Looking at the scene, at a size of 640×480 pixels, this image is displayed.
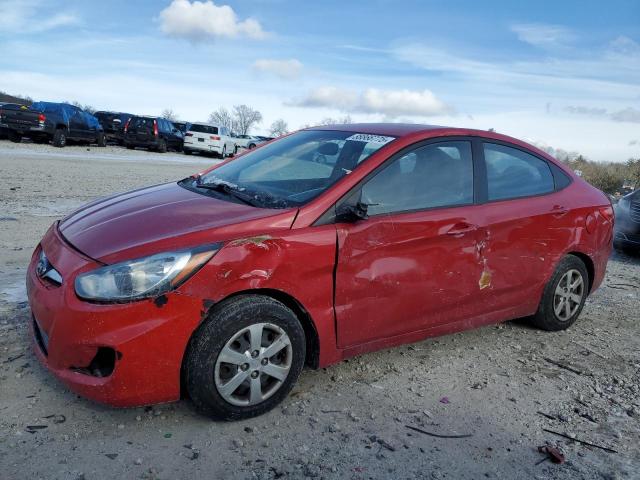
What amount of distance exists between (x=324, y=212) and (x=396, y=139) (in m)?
0.83

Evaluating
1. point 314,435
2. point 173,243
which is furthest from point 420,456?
point 173,243

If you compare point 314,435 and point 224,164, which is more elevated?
point 224,164

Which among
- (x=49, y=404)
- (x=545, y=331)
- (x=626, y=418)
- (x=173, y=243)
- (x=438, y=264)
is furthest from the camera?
(x=545, y=331)

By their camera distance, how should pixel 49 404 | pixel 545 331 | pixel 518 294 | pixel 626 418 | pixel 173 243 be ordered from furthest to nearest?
pixel 545 331
pixel 518 294
pixel 626 418
pixel 49 404
pixel 173 243

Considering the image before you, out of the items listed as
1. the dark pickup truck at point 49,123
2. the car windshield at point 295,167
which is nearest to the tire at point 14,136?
the dark pickup truck at point 49,123

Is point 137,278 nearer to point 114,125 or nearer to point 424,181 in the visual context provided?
point 424,181

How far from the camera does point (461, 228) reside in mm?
3740

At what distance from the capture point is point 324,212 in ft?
10.5

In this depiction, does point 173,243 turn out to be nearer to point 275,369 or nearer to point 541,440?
point 275,369

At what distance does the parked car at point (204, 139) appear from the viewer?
89.6 feet

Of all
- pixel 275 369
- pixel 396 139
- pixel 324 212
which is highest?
pixel 396 139

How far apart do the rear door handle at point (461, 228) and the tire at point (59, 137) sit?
20648mm

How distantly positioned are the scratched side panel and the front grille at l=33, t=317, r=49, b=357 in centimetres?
85

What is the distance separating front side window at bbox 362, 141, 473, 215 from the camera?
3.45 m
